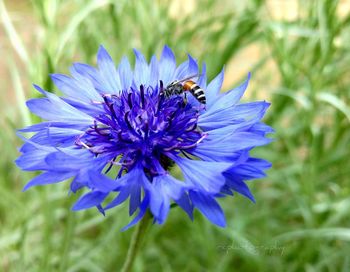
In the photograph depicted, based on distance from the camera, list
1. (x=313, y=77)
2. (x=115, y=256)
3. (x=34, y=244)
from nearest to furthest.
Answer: (x=313, y=77)
(x=115, y=256)
(x=34, y=244)

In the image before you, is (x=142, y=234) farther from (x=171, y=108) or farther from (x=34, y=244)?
(x=34, y=244)

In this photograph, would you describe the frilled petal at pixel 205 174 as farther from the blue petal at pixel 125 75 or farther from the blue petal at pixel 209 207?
the blue petal at pixel 125 75

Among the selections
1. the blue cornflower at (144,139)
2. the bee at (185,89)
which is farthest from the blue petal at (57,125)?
the bee at (185,89)

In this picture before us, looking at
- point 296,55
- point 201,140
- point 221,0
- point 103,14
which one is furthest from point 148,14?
point 201,140

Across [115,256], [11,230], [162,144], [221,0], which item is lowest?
[115,256]

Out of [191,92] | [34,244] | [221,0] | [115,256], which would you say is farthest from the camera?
[221,0]

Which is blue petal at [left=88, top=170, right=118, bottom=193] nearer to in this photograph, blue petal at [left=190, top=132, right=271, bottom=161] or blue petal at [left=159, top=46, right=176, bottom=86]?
blue petal at [left=190, top=132, right=271, bottom=161]

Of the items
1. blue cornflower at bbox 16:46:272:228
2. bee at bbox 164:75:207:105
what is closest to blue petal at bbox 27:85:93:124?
blue cornflower at bbox 16:46:272:228
